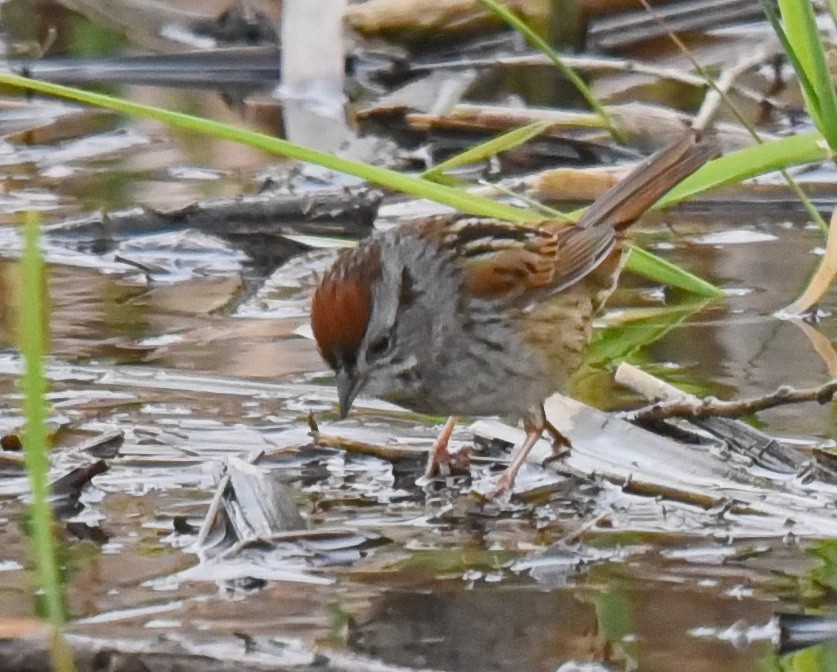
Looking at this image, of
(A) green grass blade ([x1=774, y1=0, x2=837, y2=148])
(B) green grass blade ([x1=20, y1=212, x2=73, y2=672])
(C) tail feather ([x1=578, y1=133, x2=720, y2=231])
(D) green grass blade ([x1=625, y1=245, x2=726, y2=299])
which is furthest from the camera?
(C) tail feather ([x1=578, y1=133, x2=720, y2=231])

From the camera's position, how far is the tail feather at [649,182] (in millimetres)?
5199

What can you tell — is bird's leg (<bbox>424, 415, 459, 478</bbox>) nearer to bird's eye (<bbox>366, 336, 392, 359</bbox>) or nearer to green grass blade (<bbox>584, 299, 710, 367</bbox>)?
bird's eye (<bbox>366, 336, 392, 359</bbox>)

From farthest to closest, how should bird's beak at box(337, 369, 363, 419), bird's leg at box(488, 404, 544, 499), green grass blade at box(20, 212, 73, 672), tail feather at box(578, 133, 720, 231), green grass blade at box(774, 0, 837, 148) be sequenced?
tail feather at box(578, 133, 720, 231), green grass blade at box(774, 0, 837, 148), bird's beak at box(337, 369, 363, 419), bird's leg at box(488, 404, 544, 499), green grass blade at box(20, 212, 73, 672)

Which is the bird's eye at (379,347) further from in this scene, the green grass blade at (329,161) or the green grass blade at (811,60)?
the green grass blade at (811,60)

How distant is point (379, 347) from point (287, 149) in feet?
1.91

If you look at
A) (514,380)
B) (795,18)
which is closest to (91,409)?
(514,380)

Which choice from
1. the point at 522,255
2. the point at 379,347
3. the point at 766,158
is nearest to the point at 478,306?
the point at 522,255

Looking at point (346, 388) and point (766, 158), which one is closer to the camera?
point (346, 388)

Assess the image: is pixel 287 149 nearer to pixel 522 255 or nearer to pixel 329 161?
pixel 329 161

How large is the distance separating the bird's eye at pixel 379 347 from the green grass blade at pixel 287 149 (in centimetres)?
48

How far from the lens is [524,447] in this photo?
4.12m

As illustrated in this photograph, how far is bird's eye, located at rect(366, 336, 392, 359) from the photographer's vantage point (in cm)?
433

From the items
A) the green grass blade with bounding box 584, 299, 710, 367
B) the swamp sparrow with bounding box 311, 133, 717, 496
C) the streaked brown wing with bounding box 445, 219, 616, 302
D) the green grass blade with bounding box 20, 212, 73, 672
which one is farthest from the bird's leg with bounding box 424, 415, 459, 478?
the green grass blade with bounding box 20, 212, 73, 672

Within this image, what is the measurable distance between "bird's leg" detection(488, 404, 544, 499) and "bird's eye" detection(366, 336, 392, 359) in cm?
37
